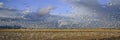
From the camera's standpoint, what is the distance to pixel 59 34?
A: 13.6 m

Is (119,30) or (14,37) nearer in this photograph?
(14,37)

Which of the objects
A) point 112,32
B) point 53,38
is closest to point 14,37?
point 53,38

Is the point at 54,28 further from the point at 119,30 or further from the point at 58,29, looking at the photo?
the point at 119,30

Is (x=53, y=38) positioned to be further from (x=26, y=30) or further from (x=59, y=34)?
(x=26, y=30)

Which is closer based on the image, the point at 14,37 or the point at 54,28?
the point at 14,37

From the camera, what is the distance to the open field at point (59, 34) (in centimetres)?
1323

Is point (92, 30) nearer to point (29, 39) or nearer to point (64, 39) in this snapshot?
point (64, 39)

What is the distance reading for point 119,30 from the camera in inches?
567

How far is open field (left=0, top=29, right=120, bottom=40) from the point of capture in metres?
13.2

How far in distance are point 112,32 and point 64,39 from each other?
281 cm

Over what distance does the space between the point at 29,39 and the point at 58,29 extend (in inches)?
68.0

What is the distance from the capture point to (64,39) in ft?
43.7

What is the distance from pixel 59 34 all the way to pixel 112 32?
9.72ft

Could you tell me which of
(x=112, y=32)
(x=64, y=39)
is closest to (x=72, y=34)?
(x=64, y=39)
